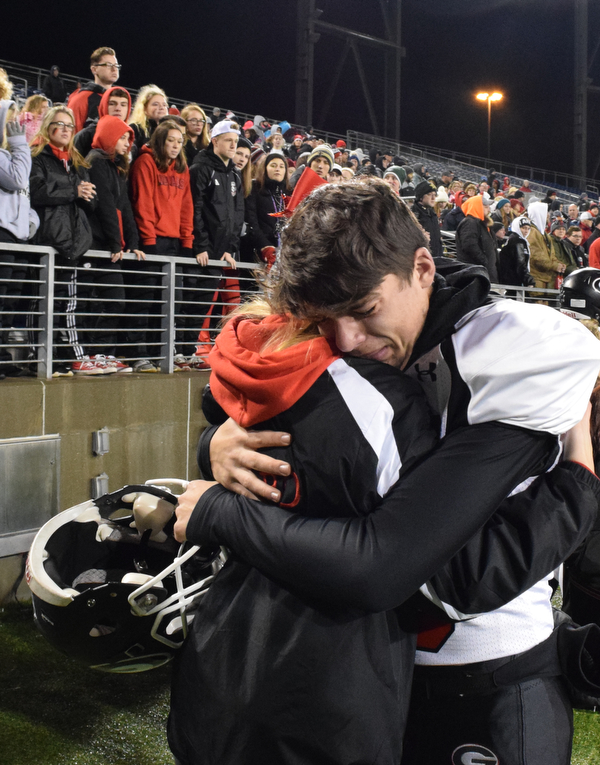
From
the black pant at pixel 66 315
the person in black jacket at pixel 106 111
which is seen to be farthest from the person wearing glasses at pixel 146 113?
the black pant at pixel 66 315

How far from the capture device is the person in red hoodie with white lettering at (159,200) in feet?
19.1

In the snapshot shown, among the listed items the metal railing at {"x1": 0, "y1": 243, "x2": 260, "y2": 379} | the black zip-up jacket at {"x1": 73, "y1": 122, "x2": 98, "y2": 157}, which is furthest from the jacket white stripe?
the black zip-up jacket at {"x1": 73, "y1": 122, "x2": 98, "y2": 157}

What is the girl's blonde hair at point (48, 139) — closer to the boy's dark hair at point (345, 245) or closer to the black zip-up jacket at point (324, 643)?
the boy's dark hair at point (345, 245)

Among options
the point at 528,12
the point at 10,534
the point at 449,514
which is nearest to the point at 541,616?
the point at 449,514

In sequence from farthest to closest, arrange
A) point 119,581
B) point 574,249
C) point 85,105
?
point 574,249 < point 85,105 < point 119,581

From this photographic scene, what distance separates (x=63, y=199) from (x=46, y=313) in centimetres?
89

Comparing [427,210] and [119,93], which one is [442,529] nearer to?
[119,93]

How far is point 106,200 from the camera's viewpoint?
5.44m

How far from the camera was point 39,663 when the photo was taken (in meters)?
3.71

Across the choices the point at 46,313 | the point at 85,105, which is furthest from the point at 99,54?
the point at 46,313

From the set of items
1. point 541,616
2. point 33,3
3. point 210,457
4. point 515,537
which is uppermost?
point 33,3

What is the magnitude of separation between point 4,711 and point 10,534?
143cm

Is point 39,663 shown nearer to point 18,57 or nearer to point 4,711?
point 4,711

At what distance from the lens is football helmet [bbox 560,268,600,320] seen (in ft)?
11.1
